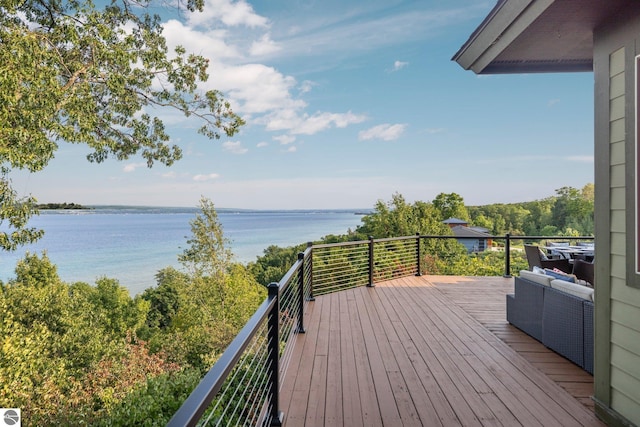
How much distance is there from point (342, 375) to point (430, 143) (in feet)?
77.2

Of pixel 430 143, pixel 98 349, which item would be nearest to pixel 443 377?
pixel 98 349

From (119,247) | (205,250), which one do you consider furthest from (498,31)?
(119,247)

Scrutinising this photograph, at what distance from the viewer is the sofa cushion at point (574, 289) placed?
3.09m

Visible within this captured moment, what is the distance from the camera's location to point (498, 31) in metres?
2.42

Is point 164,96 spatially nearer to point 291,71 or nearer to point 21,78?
point 21,78

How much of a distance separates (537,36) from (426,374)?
2.63 meters

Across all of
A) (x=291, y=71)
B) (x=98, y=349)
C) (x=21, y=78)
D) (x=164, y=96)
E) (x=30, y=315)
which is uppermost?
(x=291, y=71)

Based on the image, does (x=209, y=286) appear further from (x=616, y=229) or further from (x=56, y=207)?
(x=616, y=229)

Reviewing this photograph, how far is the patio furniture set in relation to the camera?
3105 mm

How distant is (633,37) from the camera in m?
2.04

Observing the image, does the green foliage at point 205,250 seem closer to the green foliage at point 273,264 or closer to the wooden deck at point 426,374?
the green foliage at point 273,264

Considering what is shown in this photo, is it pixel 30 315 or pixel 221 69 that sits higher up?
pixel 221 69

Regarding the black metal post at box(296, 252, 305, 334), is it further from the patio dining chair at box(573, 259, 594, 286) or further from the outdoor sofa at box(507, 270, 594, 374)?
the patio dining chair at box(573, 259, 594, 286)

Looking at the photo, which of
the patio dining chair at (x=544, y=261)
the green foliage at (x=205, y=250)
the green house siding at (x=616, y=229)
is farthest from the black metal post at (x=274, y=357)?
the green foliage at (x=205, y=250)
